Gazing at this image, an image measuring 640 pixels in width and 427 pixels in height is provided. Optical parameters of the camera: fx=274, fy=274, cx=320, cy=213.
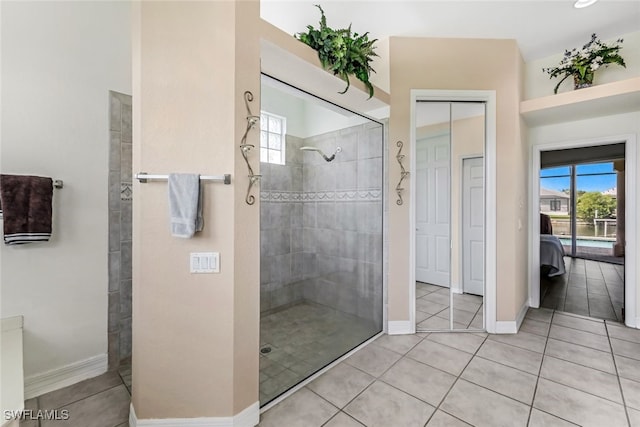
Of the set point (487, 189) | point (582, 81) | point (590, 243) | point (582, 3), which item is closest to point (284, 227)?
point (487, 189)

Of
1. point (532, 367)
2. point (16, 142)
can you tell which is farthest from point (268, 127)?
point (532, 367)

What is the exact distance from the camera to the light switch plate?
60.3 inches

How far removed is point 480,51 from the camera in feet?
9.19

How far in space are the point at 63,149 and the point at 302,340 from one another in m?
2.37

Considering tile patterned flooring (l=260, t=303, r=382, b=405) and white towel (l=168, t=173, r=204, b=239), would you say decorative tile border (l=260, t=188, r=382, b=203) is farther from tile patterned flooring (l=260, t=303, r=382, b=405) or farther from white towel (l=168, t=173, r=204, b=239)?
white towel (l=168, t=173, r=204, b=239)

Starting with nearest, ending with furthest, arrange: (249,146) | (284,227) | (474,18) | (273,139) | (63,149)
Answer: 1. (249,146)
2. (63,149)
3. (474,18)
4. (273,139)
5. (284,227)

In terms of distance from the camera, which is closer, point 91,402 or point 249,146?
point 249,146

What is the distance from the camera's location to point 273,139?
270 cm

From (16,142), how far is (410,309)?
3365mm

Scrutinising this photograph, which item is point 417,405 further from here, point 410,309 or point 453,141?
point 453,141

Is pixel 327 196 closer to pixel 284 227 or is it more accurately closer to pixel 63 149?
pixel 284 227

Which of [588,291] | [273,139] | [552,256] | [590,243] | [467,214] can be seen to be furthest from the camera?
[590,243]

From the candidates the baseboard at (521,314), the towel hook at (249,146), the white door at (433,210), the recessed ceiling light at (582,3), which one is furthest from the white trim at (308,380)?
the recessed ceiling light at (582,3)

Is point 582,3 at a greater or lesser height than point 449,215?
greater
